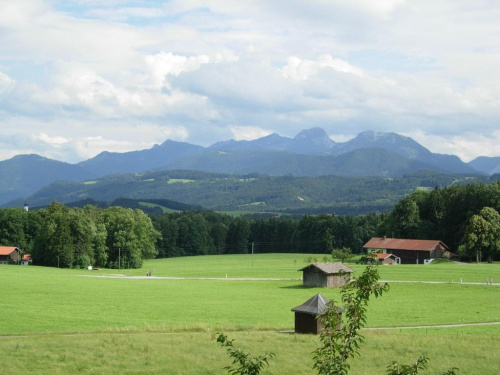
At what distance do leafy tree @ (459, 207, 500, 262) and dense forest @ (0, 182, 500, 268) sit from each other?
18 cm

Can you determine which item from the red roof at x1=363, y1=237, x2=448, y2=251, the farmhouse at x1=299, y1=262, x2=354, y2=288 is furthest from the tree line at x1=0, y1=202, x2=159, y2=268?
the farmhouse at x1=299, y1=262, x2=354, y2=288

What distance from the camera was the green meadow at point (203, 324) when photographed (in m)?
30.4

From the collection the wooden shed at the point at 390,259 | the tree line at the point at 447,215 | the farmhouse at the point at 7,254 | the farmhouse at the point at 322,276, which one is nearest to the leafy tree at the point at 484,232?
the tree line at the point at 447,215

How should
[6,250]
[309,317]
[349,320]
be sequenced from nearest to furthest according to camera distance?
[349,320] → [309,317] → [6,250]

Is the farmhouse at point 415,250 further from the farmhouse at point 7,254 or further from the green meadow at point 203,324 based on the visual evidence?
the farmhouse at point 7,254

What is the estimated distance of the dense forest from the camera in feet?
372

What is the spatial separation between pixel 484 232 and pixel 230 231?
3828 inches

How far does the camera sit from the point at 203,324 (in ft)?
144

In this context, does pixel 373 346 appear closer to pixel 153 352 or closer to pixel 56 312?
pixel 153 352

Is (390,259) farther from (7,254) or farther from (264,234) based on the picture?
(7,254)

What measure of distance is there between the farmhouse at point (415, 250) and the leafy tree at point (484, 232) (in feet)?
31.8

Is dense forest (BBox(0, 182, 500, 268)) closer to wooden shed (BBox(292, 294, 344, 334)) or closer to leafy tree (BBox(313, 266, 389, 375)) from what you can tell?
wooden shed (BBox(292, 294, 344, 334))

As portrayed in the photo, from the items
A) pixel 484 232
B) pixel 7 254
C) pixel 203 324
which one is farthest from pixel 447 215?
pixel 203 324

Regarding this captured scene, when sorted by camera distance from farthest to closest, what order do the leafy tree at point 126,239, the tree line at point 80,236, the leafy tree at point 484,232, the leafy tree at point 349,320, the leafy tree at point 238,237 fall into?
the leafy tree at point 238,237 → the leafy tree at point 126,239 → the tree line at point 80,236 → the leafy tree at point 484,232 → the leafy tree at point 349,320
